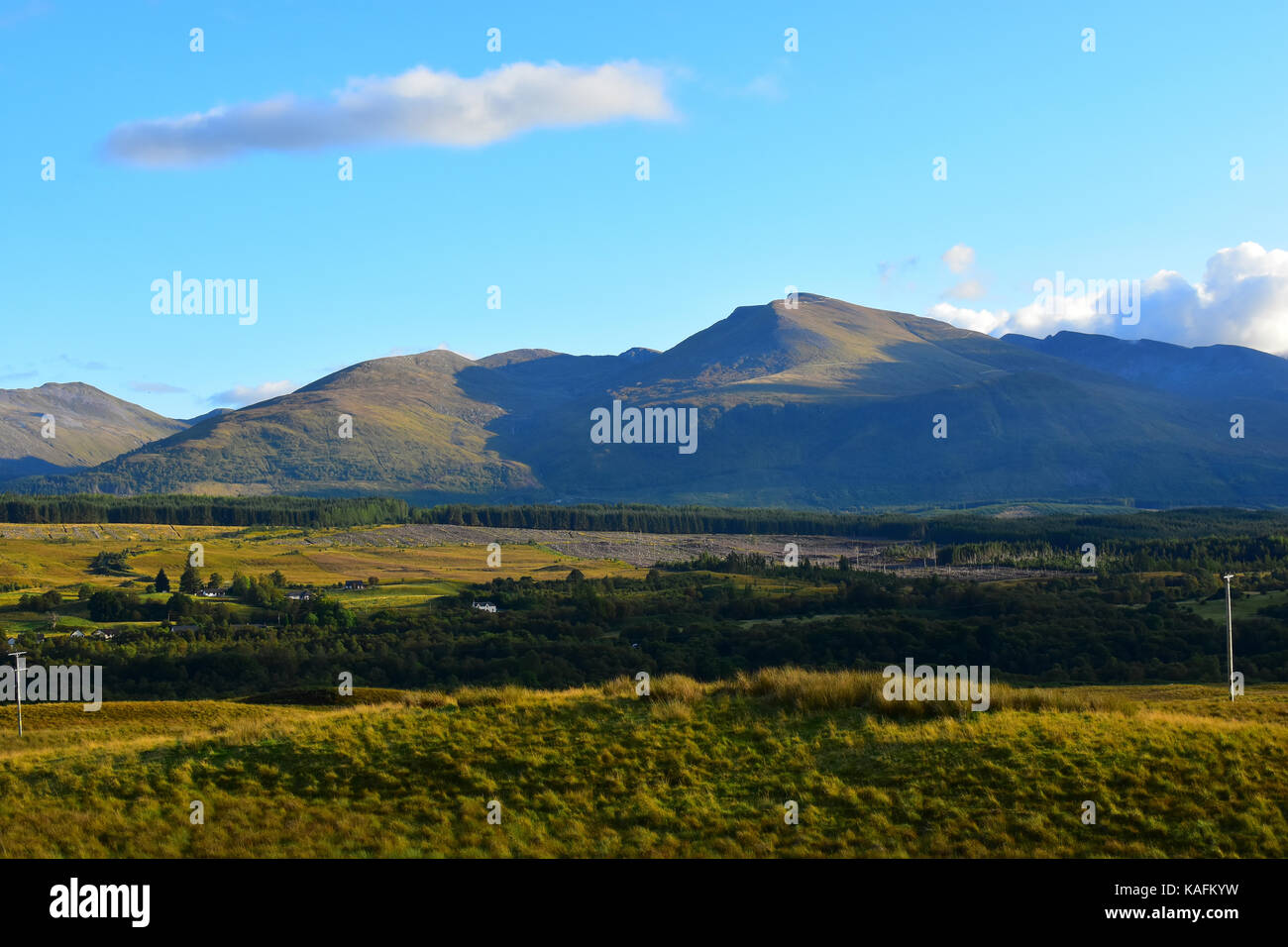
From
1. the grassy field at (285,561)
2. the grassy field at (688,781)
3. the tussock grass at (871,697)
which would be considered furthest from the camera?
the grassy field at (285,561)

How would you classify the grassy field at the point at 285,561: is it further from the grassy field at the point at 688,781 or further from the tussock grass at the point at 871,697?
the tussock grass at the point at 871,697

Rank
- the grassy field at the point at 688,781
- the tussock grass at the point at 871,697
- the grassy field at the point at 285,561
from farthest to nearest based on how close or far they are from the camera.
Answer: the grassy field at the point at 285,561 < the tussock grass at the point at 871,697 < the grassy field at the point at 688,781

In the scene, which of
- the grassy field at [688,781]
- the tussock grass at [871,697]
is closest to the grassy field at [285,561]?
the grassy field at [688,781]

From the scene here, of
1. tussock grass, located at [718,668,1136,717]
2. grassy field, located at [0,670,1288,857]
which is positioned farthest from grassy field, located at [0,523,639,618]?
tussock grass, located at [718,668,1136,717]

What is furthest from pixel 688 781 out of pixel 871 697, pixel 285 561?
pixel 285 561

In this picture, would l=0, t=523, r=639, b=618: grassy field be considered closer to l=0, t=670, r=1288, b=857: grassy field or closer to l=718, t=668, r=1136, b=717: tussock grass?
l=0, t=670, r=1288, b=857: grassy field

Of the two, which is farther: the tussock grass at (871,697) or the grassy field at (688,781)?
the tussock grass at (871,697)

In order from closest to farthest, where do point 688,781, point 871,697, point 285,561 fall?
point 688,781 < point 871,697 < point 285,561

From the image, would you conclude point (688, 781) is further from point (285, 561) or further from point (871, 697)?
point (285, 561)
